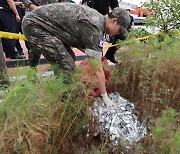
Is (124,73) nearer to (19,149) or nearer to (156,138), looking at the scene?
(156,138)

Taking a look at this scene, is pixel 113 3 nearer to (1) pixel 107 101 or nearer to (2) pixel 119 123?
(1) pixel 107 101

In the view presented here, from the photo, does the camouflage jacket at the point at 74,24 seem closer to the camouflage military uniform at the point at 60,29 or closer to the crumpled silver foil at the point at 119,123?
the camouflage military uniform at the point at 60,29

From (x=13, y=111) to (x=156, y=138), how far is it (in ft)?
3.48

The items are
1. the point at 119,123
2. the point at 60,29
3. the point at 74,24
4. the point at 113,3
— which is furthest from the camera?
the point at 113,3

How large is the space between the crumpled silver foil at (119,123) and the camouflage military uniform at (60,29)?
0.50 meters

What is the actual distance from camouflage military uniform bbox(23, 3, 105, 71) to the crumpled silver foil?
19.7 inches

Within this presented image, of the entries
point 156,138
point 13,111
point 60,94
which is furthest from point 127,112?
point 13,111

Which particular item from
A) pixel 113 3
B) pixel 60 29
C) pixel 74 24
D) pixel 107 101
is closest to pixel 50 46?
pixel 60 29

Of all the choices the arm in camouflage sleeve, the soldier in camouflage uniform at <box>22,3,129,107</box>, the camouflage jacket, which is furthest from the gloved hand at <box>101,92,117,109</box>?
the arm in camouflage sleeve

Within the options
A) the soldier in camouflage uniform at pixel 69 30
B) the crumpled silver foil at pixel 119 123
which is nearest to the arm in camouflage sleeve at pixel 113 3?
the soldier in camouflage uniform at pixel 69 30

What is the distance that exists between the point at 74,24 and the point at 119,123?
90 centimetres

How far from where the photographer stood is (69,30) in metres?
2.81

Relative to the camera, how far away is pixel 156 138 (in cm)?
218

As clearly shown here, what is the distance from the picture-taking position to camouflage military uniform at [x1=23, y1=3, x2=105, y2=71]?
2.68m
